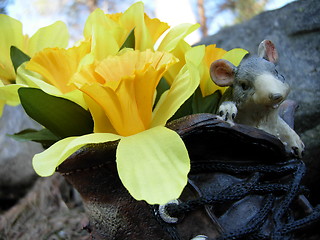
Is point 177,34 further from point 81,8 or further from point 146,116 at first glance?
point 81,8

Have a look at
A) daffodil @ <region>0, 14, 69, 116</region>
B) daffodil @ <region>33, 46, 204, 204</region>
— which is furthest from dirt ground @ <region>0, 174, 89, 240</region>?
daffodil @ <region>33, 46, 204, 204</region>

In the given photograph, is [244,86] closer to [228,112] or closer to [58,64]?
[228,112]

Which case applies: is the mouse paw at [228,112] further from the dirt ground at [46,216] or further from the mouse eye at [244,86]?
the dirt ground at [46,216]

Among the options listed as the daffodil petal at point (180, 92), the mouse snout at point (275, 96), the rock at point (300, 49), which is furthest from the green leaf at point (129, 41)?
the rock at point (300, 49)

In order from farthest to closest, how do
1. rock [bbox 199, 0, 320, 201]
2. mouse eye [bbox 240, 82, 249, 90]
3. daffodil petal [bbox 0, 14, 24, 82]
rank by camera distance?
rock [bbox 199, 0, 320, 201]
daffodil petal [bbox 0, 14, 24, 82]
mouse eye [bbox 240, 82, 249, 90]

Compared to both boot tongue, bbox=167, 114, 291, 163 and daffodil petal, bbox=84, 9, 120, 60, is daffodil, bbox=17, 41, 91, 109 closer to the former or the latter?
daffodil petal, bbox=84, 9, 120, 60

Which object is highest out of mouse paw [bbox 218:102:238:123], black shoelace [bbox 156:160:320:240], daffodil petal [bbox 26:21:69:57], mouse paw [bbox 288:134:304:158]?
daffodil petal [bbox 26:21:69:57]

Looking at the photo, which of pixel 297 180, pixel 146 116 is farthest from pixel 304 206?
pixel 146 116
